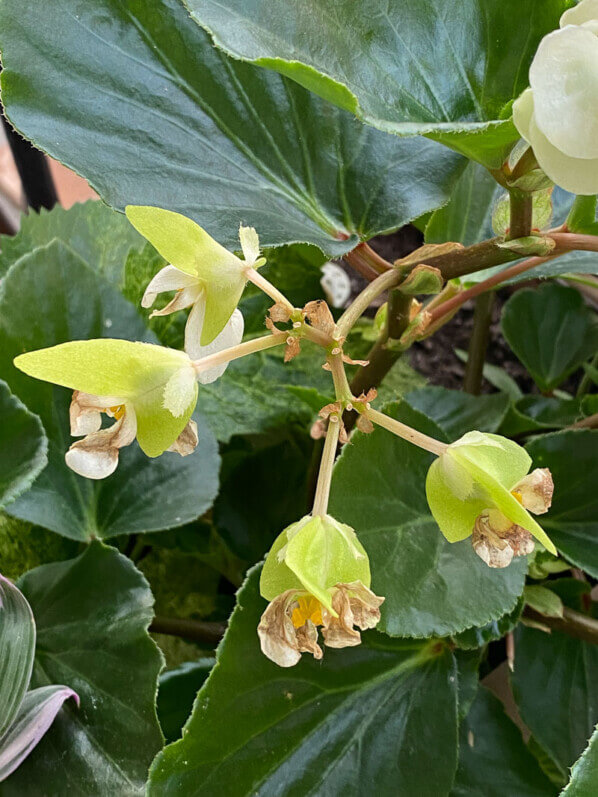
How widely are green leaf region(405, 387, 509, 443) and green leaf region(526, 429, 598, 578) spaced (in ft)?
0.32

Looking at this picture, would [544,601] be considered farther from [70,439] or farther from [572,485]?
[70,439]

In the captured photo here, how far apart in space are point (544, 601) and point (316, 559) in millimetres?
252

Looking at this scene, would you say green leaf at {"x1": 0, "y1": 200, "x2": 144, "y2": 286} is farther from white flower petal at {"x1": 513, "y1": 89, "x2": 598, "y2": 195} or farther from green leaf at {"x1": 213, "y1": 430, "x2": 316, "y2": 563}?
white flower petal at {"x1": 513, "y1": 89, "x2": 598, "y2": 195}

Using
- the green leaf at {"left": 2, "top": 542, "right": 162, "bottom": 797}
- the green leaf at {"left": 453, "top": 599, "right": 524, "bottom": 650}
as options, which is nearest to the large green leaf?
the green leaf at {"left": 2, "top": 542, "right": 162, "bottom": 797}

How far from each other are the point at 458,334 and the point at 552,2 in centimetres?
50

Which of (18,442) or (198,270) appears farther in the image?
(18,442)

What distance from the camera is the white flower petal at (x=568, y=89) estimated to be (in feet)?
0.62

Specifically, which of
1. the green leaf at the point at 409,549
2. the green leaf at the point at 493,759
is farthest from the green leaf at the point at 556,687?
Answer: the green leaf at the point at 409,549

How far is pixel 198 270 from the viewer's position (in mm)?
222

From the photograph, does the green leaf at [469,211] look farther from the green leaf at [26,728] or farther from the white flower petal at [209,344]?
the green leaf at [26,728]

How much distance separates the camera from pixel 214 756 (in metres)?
0.32

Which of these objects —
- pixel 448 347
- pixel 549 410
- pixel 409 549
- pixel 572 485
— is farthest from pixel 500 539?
pixel 448 347

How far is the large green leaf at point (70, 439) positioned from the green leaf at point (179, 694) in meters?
0.10

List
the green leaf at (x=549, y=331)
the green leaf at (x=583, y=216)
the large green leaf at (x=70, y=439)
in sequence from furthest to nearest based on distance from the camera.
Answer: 1. the green leaf at (x=549, y=331)
2. the large green leaf at (x=70, y=439)
3. the green leaf at (x=583, y=216)
